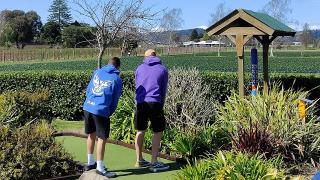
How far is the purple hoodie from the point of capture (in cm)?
798

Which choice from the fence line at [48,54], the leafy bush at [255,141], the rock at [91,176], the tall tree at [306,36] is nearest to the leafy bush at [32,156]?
the rock at [91,176]

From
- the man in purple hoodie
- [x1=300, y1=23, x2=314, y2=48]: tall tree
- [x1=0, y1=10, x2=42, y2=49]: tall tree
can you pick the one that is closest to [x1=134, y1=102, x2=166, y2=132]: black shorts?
the man in purple hoodie

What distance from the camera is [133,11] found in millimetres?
16031

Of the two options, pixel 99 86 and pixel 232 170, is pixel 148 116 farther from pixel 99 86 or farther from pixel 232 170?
pixel 232 170

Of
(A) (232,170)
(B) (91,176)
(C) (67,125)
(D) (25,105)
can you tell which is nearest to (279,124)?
(A) (232,170)

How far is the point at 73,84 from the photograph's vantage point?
15422 millimetres

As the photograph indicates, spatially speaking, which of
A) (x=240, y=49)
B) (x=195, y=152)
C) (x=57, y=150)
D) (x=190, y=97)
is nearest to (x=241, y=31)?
(x=240, y=49)

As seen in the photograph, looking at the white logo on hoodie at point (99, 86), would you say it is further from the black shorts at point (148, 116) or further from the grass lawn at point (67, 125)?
the grass lawn at point (67, 125)

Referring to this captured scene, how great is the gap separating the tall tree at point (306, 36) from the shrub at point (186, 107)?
4606 inches

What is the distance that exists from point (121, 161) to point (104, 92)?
69.2 inches

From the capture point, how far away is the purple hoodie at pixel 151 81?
798 centimetres

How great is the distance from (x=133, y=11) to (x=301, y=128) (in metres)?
8.89

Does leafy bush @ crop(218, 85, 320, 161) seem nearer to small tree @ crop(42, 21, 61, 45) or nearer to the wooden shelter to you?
the wooden shelter

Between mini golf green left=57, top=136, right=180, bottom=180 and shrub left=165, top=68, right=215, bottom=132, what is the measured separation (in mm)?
1099
